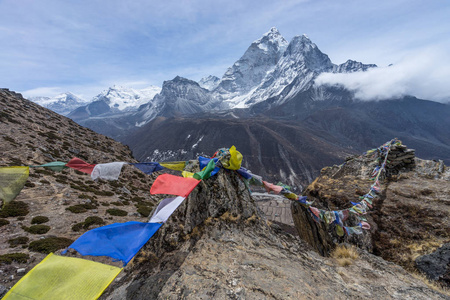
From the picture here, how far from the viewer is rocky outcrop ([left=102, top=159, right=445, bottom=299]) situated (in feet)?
15.7

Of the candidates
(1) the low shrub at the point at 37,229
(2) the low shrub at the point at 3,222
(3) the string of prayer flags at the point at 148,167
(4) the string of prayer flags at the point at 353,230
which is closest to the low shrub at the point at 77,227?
(1) the low shrub at the point at 37,229

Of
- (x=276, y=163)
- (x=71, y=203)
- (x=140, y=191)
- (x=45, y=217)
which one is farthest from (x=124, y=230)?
(x=276, y=163)

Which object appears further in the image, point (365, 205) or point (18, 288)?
point (365, 205)

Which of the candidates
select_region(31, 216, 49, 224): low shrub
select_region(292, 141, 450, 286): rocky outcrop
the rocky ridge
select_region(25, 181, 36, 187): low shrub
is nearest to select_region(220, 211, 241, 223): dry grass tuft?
select_region(292, 141, 450, 286): rocky outcrop

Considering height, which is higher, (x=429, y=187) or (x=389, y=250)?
(x=429, y=187)

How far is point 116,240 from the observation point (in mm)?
4586

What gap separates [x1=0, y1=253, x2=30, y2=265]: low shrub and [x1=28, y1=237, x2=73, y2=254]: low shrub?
34.9 inches

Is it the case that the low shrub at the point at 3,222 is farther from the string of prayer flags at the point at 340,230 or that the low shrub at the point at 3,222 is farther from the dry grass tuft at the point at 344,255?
the string of prayer flags at the point at 340,230

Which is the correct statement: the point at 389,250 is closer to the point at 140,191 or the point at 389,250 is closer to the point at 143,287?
the point at 143,287

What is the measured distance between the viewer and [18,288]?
3.64 meters

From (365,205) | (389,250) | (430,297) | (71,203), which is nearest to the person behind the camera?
(430,297)

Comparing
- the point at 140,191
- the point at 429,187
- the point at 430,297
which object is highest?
the point at 429,187

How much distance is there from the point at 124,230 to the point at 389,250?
39.7 ft

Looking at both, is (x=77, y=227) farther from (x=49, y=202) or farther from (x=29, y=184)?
(x=29, y=184)
